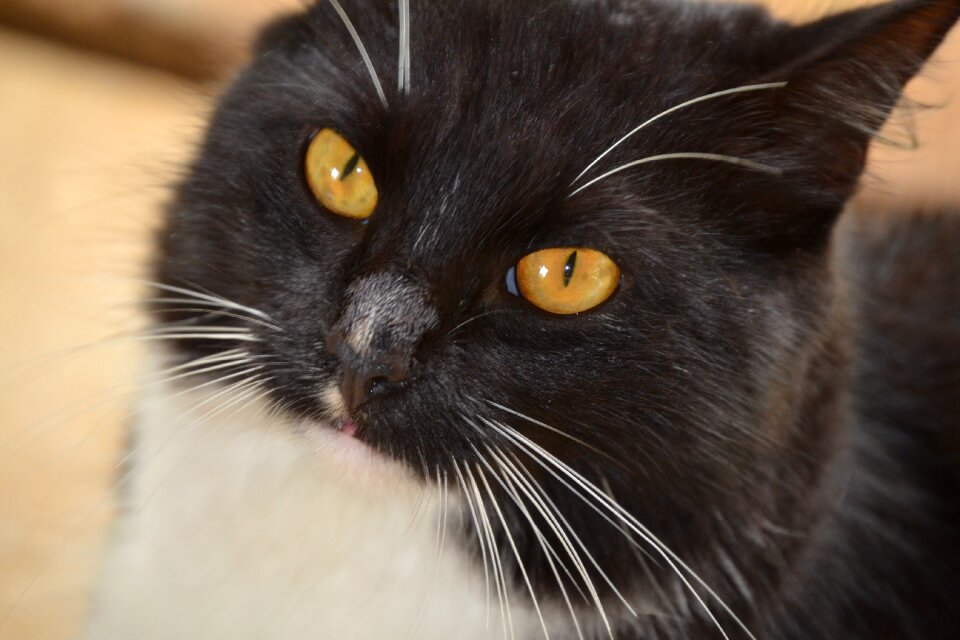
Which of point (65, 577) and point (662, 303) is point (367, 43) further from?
point (65, 577)

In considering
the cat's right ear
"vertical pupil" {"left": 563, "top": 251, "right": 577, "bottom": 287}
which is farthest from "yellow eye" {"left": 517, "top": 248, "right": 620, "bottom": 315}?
the cat's right ear

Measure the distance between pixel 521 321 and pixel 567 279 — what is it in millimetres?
64

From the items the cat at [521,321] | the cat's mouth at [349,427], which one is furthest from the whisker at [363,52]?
the cat's mouth at [349,427]

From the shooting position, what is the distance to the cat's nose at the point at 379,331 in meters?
1.00

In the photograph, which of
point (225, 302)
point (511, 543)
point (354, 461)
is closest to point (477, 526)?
point (511, 543)

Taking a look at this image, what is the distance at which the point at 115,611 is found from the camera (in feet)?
4.45

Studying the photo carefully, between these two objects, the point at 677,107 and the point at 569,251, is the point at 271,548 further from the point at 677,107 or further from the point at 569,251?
the point at 677,107

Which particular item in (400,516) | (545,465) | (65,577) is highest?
(545,465)

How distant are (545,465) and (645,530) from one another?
124mm

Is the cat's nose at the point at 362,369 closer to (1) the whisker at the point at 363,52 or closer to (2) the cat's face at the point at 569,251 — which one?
(2) the cat's face at the point at 569,251

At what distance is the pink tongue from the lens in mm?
1073

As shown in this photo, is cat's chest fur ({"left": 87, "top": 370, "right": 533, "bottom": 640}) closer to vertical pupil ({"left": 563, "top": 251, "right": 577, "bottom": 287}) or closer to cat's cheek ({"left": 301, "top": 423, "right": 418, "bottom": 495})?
cat's cheek ({"left": 301, "top": 423, "right": 418, "bottom": 495})

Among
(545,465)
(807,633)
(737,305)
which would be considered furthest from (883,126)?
(807,633)

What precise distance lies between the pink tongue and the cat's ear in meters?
0.51
